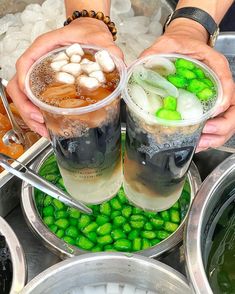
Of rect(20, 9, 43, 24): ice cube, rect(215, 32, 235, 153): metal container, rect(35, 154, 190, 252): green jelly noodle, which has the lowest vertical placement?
rect(35, 154, 190, 252): green jelly noodle

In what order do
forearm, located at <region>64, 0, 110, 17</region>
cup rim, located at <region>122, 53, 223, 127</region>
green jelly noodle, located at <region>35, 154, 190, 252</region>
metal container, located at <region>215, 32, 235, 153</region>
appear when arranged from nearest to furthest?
1. cup rim, located at <region>122, 53, 223, 127</region>
2. green jelly noodle, located at <region>35, 154, 190, 252</region>
3. forearm, located at <region>64, 0, 110, 17</region>
4. metal container, located at <region>215, 32, 235, 153</region>

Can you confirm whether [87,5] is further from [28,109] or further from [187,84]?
[187,84]

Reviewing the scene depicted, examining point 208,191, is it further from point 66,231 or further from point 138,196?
point 66,231

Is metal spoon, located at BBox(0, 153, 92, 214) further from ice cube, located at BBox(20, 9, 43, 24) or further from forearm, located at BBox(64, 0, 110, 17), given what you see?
ice cube, located at BBox(20, 9, 43, 24)

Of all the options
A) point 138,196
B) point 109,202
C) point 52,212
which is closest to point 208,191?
point 138,196

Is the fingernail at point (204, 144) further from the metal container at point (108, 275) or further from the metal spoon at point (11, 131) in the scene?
the metal spoon at point (11, 131)

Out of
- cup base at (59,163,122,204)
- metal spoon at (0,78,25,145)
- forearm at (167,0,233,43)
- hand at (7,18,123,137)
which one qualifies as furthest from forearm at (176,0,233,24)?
metal spoon at (0,78,25,145)

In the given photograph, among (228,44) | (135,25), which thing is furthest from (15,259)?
(135,25)
